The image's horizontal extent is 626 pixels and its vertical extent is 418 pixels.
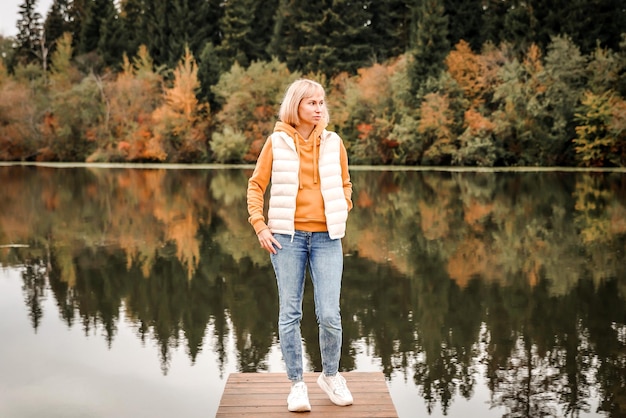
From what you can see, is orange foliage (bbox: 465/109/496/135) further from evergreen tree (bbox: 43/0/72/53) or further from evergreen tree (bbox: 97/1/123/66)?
evergreen tree (bbox: 43/0/72/53)

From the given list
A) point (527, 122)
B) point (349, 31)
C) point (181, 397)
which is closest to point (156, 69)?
point (349, 31)

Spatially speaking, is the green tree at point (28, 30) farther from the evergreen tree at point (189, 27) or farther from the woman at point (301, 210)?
the woman at point (301, 210)

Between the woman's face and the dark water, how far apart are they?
252 cm

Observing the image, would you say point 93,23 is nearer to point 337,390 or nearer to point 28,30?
point 28,30

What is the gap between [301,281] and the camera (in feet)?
15.3

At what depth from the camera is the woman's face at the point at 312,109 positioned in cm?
449

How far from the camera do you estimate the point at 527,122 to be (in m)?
41.9

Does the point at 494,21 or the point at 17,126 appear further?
the point at 17,126

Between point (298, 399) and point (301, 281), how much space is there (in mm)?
686

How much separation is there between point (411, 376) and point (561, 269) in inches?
226

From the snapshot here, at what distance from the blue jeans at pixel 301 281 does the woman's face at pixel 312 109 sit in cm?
66

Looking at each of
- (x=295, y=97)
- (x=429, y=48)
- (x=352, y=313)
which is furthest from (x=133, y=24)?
(x=295, y=97)

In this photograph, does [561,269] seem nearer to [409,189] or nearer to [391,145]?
[409,189]

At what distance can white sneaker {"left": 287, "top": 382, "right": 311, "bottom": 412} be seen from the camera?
4504mm
